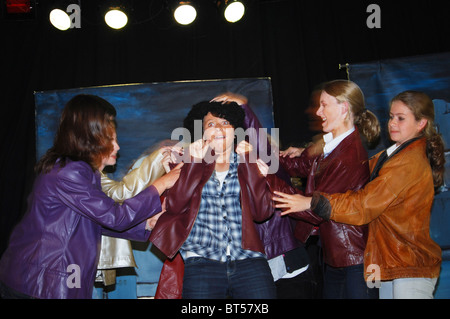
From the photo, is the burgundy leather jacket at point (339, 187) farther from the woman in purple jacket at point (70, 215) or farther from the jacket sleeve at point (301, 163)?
the woman in purple jacket at point (70, 215)

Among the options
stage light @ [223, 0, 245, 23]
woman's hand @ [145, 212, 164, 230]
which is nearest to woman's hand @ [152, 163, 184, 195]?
woman's hand @ [145, 212, 164, 230]

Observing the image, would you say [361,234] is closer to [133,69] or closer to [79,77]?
[133,69]

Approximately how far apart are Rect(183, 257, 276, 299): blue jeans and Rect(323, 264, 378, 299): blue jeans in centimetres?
47

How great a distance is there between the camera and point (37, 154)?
4043 mm

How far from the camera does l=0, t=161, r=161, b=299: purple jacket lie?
2.19 m

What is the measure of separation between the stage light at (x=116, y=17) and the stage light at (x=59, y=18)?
0.44 m

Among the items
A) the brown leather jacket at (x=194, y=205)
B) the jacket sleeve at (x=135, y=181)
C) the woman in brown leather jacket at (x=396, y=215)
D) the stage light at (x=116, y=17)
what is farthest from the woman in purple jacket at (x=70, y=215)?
the stage light at (x=116, y=17)

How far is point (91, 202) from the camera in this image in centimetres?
235

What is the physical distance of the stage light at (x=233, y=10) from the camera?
3.89m

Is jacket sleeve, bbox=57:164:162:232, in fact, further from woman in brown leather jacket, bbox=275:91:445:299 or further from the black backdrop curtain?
the black backdrop curtain
